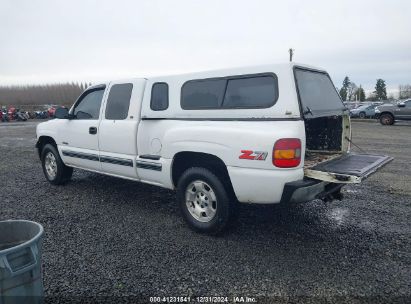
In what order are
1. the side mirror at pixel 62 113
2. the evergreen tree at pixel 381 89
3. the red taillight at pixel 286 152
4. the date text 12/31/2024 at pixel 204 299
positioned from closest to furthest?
the date text 12/31/2024 at pixel 204 299 < the red taillight at pixel 286 152 < the side mirror at pixel 62 113 < the evergreen tree at pixel 381 89

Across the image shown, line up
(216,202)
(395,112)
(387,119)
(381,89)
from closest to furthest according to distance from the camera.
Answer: (216,202) → (395,112) → (387,119) → (381,89)

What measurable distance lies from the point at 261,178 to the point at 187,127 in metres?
1.16

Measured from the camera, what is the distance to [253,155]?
3518 mm

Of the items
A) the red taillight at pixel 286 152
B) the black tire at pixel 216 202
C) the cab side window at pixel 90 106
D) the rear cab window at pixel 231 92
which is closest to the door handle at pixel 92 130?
the cab side window at pixel 90 106

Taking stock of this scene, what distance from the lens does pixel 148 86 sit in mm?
4863

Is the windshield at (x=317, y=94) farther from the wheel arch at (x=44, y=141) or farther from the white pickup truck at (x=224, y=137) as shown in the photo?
the wheel arch at (x=44, y=141)

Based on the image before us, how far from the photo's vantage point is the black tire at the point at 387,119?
21.3 metres

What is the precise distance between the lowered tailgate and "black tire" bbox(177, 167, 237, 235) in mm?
942

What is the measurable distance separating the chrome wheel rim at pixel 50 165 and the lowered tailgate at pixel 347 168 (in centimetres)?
491

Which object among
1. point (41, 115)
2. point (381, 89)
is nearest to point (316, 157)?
point (41, 115)

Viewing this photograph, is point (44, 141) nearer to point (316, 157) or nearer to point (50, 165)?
point (50, 165)

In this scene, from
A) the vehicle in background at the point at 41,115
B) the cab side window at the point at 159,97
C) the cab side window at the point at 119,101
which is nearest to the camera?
the cab side window at the point at 159,97

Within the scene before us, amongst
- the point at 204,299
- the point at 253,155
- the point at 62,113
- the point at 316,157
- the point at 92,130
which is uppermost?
the point at 62,113

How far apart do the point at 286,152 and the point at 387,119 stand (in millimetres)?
21121
